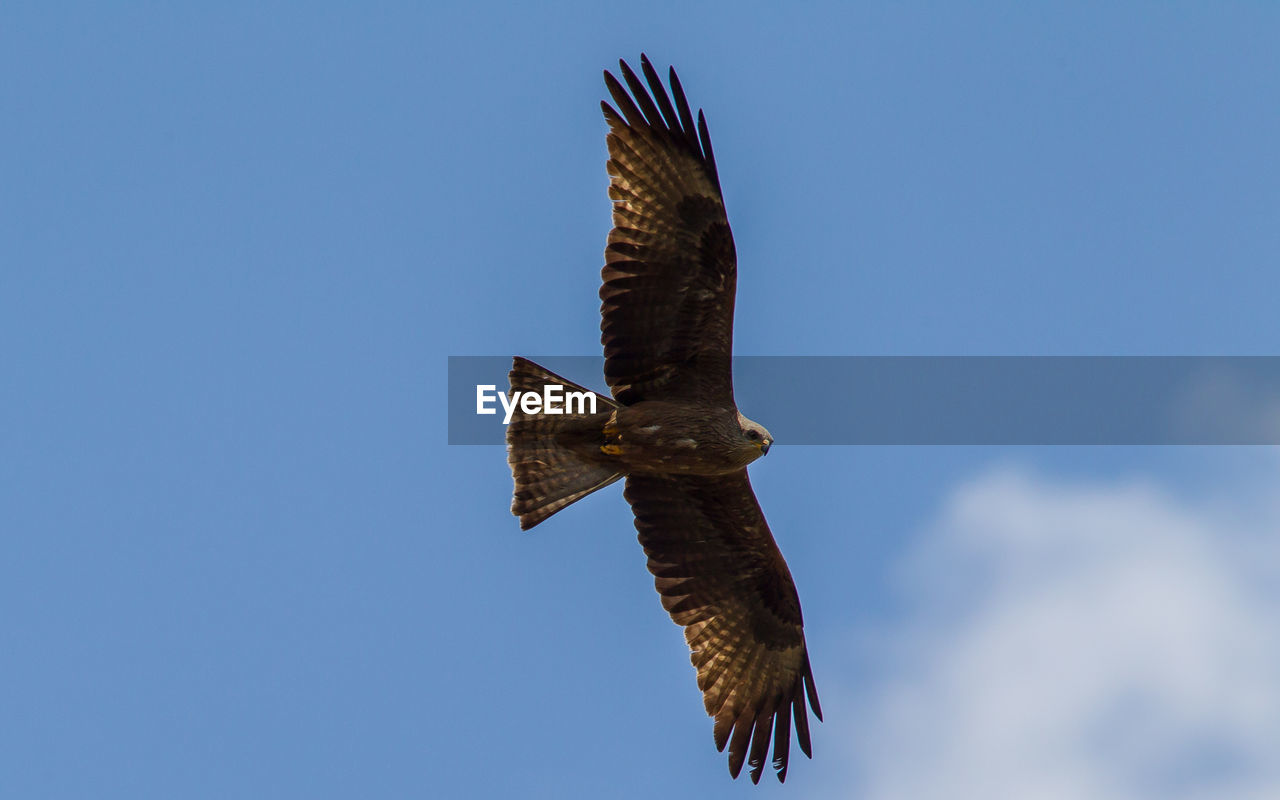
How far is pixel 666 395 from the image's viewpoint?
11.8 metres

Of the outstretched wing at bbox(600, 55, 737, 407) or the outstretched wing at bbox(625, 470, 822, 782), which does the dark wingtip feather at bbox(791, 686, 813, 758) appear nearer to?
the outstretched wing at bbox(625, 470, 822, 782)

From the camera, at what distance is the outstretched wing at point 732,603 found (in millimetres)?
12523

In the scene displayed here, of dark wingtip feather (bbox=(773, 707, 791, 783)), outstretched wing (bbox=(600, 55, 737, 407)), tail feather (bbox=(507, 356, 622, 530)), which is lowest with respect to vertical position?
dark wingtip feather (bbox=(773, 707, 791, 783))

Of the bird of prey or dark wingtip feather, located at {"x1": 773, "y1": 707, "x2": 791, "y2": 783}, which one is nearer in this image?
the bird of prey

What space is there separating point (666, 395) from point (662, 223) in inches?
50.0

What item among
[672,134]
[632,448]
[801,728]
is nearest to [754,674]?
[801,728]

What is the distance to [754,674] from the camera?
1289cm

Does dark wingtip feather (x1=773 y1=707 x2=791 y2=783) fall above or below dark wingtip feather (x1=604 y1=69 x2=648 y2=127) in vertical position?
below

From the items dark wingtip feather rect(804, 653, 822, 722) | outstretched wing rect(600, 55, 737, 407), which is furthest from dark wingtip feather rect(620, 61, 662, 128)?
dark wingtip feather rect(804, 653, 822, 722)

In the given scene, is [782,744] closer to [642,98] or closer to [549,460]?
[549,460]

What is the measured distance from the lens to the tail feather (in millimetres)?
11750

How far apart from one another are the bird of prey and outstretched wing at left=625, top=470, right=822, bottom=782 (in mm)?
16

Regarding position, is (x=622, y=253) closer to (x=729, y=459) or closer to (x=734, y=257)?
(x=734, y=257)

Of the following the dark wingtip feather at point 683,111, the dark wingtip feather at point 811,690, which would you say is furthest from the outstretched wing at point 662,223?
the dark wingtip feather at point 811,690
